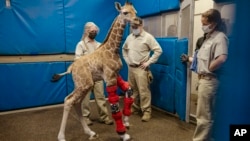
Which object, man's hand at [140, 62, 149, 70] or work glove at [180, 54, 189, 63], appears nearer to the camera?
work glove at [180, 54, 189, 63]

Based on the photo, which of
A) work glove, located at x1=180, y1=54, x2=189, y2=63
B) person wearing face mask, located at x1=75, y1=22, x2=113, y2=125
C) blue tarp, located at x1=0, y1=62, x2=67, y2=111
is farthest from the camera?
blue tarp, located at x1=0, y1=62, x2=67, y2=111

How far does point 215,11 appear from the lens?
2.02m

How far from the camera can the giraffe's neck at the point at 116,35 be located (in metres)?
2.54

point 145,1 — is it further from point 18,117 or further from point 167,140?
point 18,117

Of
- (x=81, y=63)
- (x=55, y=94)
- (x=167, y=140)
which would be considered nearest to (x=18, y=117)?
(x=55, y=94)

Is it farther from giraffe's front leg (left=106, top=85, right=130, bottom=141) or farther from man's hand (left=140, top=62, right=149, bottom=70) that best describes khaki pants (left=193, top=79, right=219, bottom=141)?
man's hand (left=140, top=62, right=149, bottom=70)

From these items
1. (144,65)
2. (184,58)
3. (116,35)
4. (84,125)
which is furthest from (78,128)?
(184,58)

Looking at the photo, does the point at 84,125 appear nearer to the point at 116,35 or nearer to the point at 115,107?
the point at 115,107

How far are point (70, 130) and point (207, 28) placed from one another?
2.19 metres

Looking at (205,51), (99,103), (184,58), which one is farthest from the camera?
(99,103)

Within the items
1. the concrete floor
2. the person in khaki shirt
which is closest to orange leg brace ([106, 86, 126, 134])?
the concrete floor

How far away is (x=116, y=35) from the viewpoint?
2.56 meters

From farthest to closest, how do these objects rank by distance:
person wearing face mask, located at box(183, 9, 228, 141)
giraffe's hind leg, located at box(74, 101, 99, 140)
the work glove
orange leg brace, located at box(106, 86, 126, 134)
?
1. the work glove
2. giraffe's hind leg, located at box(74, 101, 99, 140)
3. orange leg brace, located at box(106, 86, 126, 134)
4. person wearing face mask, located at box(183, 9, 228, 141)

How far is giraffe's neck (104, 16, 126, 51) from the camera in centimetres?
254
